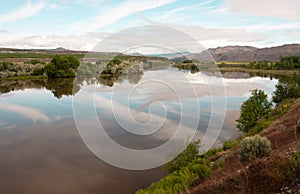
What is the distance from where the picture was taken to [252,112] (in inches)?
565

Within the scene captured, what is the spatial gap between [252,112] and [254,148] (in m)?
8.01

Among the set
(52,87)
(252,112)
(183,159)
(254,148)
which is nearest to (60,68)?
(52,87)

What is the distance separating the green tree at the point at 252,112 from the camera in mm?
13594

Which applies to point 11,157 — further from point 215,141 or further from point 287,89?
point 287,89

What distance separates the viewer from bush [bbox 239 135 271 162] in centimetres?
696

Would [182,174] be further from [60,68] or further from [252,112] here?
[60,68]

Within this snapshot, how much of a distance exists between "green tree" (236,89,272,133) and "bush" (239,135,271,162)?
6.67m

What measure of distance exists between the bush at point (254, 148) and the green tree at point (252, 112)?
6.67 m

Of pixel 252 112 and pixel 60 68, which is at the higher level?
pixel 60 68

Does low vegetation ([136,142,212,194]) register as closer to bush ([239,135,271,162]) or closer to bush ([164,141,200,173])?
bush ([164,141,200,173])

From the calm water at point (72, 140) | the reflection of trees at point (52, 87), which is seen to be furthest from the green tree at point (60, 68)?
the calm water at point (72, 140)

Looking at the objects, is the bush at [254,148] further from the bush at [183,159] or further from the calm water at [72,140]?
the calm water at [72,140]

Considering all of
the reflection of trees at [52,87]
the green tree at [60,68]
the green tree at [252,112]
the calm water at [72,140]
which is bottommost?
the calm water at [72,140]

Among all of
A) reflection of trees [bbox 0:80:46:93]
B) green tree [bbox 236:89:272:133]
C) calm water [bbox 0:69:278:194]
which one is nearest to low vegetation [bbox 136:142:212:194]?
calm water [bbox 0:69:278:194]
